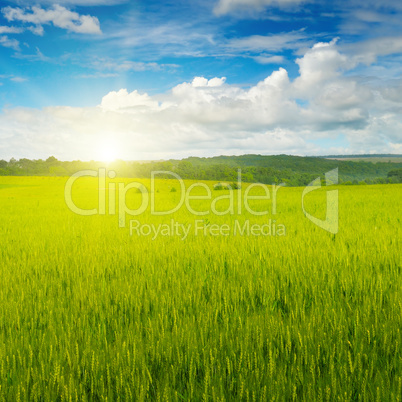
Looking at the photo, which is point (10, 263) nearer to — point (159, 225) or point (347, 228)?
point (159, 225)

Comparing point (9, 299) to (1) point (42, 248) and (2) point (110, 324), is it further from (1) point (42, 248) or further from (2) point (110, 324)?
(1) point (42, 248)

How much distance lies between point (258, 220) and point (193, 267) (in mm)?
5413

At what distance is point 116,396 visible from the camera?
1.86 meters

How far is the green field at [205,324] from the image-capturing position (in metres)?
1.87

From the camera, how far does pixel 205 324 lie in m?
2.59

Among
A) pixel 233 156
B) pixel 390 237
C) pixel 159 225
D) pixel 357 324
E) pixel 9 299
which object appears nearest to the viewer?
pixel 357 324

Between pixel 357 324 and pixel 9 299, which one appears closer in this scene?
pixel 357 324

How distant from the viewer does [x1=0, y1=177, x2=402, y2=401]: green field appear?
1.87 meters

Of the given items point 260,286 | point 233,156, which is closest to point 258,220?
point 260,286

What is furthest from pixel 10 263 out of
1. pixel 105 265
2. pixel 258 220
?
pixel 258 220

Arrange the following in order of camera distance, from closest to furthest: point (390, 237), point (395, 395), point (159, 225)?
point (395, 395) < point (390, 237) < point (159, 225)

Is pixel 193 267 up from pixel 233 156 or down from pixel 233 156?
down

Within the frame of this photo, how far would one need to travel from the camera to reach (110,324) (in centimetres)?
278

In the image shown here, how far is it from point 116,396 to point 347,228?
698 centimetres
